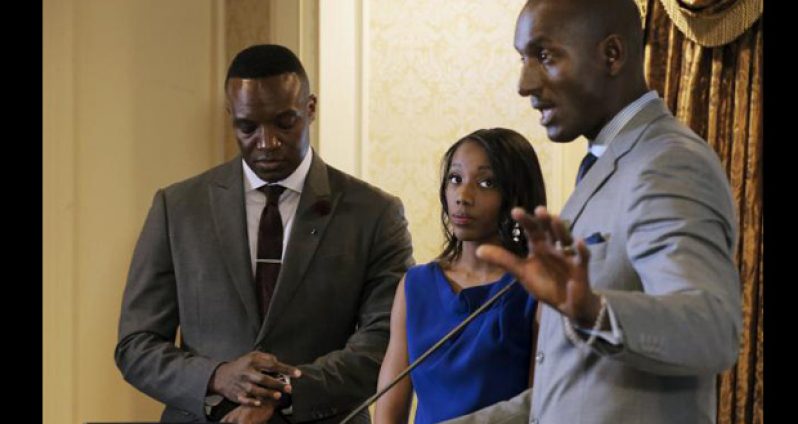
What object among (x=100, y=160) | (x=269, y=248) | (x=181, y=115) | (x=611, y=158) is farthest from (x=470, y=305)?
(x=181, y=115)

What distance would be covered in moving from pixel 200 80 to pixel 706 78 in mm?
1775

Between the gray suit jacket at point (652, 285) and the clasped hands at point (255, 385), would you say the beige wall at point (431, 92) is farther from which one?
the gray suit jacket at point (652, 285)

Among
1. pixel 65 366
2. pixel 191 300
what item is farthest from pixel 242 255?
pixel 65 366

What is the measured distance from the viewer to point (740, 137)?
4.19 m

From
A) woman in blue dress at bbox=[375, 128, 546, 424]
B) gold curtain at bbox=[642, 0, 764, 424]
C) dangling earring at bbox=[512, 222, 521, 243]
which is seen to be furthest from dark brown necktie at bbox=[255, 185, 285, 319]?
gold curtain at bbox=[642, 0, 764, 424]

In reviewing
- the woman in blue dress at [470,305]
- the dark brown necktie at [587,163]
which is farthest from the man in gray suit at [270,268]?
the dark brown necktie at [587,163]

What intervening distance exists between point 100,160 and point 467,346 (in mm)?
1845

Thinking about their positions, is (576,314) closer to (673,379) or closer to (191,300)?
(673,379)

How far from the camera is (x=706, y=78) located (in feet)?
14.0

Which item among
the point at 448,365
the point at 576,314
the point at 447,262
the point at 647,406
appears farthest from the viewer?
the point at 447,262

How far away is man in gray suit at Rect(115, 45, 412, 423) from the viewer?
10.0ft

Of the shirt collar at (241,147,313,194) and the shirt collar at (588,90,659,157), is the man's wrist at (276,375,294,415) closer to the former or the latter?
the shirt collar at (241,147,313,194)

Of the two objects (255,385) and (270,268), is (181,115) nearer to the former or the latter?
(270,268)

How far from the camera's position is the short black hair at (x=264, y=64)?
322 centimetres
